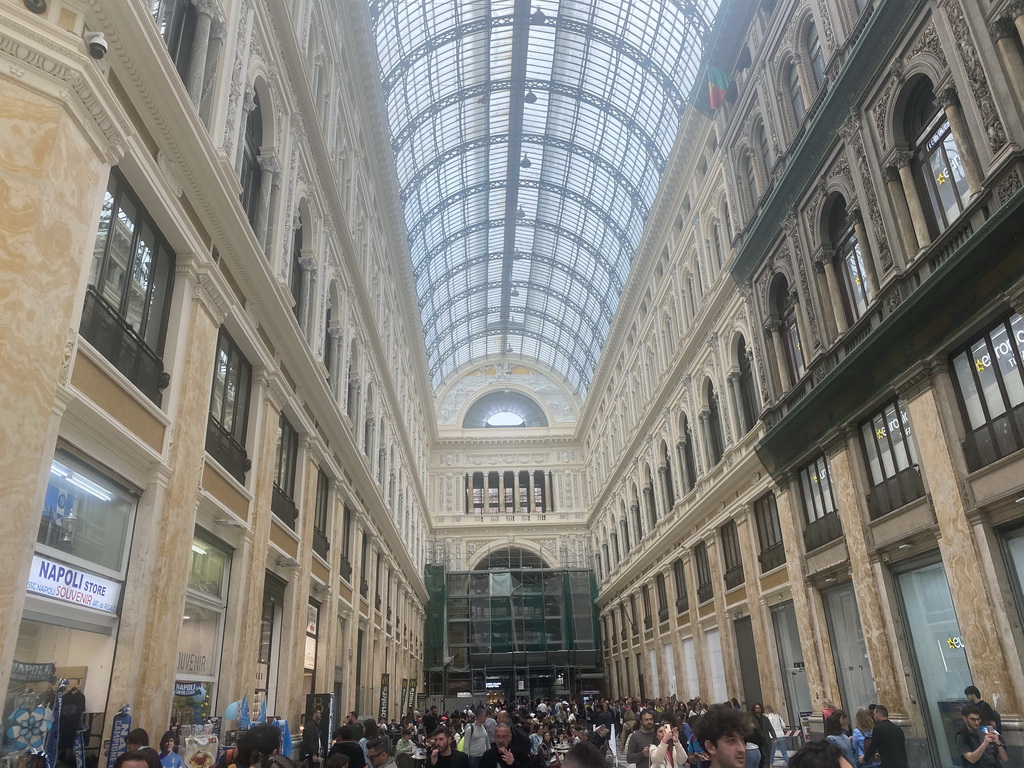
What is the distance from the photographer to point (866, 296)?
14602 mm

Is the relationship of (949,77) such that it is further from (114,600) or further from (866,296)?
(114,600)

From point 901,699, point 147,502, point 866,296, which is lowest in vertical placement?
point 901,699

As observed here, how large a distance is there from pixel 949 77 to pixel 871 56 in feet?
7.82

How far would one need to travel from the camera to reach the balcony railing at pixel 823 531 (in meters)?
15.8

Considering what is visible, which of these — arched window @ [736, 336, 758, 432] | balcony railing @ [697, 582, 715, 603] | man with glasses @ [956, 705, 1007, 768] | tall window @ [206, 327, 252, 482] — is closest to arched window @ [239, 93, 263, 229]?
tall window @ [206, 327, 252, 482]

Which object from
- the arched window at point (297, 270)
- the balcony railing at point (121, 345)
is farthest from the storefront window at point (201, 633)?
the arched window at point (297, 270)

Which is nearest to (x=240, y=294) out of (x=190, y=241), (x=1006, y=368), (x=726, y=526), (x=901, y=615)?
(x=190, y=241)

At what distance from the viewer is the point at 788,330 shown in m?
18.5

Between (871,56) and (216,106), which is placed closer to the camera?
(216,106)

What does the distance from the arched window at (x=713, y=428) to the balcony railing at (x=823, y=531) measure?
6.45 meters

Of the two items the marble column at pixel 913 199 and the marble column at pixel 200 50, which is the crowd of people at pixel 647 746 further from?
the marble column at pixel 200 50

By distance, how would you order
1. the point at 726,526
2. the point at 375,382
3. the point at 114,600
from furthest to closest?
1. the point at 375,382
2. the point at 726,526
3. the point at 114,600

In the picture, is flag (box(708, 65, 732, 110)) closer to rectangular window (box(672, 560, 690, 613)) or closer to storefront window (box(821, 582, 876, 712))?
storefront window (box(821, 582, 876, 712))

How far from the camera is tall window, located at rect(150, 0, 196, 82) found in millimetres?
9672
